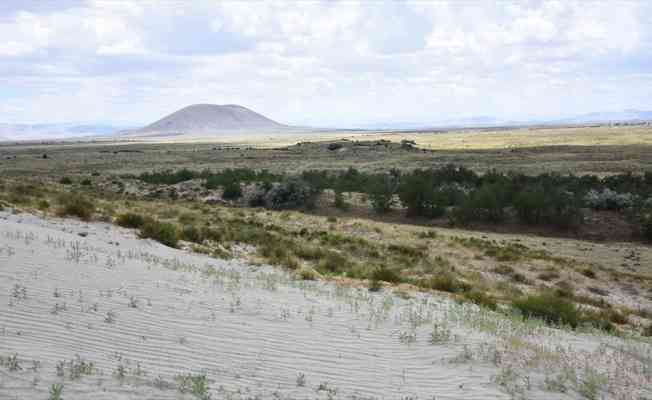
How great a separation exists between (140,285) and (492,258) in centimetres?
1193

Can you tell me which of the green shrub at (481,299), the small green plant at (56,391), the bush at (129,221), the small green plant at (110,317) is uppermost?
the small green plant at (56,391)

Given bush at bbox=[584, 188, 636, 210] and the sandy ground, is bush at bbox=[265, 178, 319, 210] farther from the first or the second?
the sandy ground

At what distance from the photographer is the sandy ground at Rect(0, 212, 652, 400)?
5.56m

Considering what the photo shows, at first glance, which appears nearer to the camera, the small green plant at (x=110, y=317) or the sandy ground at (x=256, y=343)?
the sandy ground at (x=256, y=343)

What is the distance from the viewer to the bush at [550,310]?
10.8 m

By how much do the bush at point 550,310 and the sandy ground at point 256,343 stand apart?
3.77 feet

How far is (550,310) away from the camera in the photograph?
10.9 metres

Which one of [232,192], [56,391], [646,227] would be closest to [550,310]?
[56,391]

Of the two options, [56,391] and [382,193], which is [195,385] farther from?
[382,193]

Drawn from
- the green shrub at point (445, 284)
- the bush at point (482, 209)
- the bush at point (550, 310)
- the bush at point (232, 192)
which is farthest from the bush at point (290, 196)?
the bush at point (550, 310)

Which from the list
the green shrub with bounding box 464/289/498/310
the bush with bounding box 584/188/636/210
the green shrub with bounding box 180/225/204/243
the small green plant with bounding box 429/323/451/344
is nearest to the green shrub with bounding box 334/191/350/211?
the bush with bounding box 584/188/636/210

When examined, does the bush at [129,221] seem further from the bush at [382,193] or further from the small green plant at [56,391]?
the bush at [382,193]

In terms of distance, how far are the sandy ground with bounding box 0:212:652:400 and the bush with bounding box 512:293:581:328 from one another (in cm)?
115

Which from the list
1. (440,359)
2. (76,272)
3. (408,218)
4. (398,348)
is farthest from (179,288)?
(408,218)
